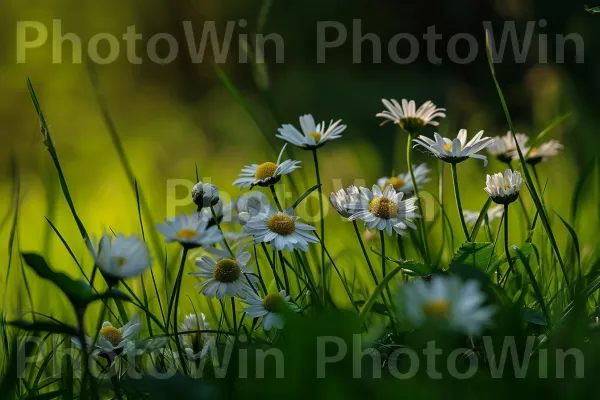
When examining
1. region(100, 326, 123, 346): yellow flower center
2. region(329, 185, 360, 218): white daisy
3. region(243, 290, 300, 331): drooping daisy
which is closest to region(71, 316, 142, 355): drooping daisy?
region(100, 326, 123, 346): yellow flower center

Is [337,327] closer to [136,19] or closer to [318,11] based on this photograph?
[318,11]

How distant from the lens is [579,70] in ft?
11.8

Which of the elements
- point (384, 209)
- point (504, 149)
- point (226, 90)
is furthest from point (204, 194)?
point (226, 90)

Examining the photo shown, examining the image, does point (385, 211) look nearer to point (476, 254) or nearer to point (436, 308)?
point (476, 254)

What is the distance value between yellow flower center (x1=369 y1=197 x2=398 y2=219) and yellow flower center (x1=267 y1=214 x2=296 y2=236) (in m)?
0.09

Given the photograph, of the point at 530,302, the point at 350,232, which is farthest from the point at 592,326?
the point at 350,232

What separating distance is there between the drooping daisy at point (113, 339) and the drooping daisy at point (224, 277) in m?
0.07

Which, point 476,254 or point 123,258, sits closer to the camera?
point 123,258

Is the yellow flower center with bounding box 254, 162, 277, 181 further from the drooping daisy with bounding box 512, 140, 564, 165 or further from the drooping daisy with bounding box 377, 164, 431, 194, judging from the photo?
the drooping daisy with bounding box 512, 140, 564, 165

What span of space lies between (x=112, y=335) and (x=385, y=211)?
0.95ft

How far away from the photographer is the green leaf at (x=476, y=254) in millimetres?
654

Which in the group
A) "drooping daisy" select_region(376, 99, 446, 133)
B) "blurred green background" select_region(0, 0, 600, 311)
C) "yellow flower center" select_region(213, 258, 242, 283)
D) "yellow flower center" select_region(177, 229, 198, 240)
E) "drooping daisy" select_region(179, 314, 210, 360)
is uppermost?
"blurred green background" select_region(0, 0, 600, 311)

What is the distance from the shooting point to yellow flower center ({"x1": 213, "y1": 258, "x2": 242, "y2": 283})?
704 millimetres

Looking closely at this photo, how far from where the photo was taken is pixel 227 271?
70 cm
